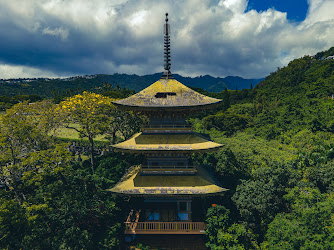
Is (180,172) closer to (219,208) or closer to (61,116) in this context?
(219,208)

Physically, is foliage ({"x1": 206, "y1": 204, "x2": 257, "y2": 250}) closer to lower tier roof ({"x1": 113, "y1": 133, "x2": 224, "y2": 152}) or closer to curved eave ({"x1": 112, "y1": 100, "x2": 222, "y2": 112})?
lower tier roof ({"x1": 113, "y1": 133, "x2": 224, "y2": 152})

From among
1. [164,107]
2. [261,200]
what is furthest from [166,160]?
[261,200]

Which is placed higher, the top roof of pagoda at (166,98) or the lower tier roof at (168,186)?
the top roof of pagoda at (166,98)

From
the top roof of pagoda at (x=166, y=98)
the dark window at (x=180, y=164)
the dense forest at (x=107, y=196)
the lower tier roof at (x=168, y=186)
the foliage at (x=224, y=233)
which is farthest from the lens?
the dark window at (x=180, y=164)

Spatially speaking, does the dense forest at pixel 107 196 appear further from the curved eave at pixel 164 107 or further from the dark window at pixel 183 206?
the curved eave at pixel 164 107

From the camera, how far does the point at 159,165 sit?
21609 mm

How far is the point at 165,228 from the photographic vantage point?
20.6 m

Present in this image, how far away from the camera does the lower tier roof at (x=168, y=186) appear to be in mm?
19562

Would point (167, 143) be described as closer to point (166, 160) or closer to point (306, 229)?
point (166, 160)

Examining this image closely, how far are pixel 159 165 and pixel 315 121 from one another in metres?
41.7

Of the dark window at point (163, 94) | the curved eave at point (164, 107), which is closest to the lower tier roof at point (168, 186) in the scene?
the curved eave at point (164, 107)

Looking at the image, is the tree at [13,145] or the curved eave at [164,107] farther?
the tree at [13,145]

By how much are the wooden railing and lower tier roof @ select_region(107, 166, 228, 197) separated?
10.4 feet

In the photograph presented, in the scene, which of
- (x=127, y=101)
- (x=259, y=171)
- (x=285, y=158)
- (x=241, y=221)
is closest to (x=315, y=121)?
(x=285, y=158)
